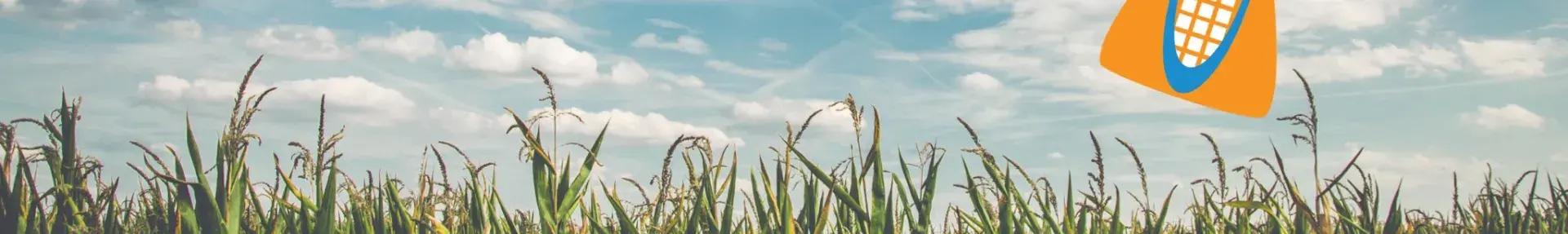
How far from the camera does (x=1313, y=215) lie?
3236mm

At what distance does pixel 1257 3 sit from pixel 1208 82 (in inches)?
20.2

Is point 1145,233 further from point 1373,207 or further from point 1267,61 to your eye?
point 1267,61

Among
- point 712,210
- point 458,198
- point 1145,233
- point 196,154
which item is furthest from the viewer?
point 1145,233

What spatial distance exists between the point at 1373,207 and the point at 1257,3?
198 cm

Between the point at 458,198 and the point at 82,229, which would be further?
the point at 458,198

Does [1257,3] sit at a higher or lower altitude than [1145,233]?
higher

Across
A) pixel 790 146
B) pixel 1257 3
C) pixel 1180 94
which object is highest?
pixel 1257 3

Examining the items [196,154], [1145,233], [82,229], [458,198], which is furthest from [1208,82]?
[82,229]

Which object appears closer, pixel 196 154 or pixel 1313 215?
pixel 196 154

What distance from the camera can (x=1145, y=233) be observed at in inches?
148

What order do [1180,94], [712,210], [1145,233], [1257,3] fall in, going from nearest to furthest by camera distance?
[712,210]
[1145,233]
[1180,94]
[1257,3]

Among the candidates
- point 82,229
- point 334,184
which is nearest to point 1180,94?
point 334,184

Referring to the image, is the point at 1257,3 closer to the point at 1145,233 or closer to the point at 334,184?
the point at 1145,233

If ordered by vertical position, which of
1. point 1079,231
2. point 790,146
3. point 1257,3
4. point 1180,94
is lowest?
point 1079,231
